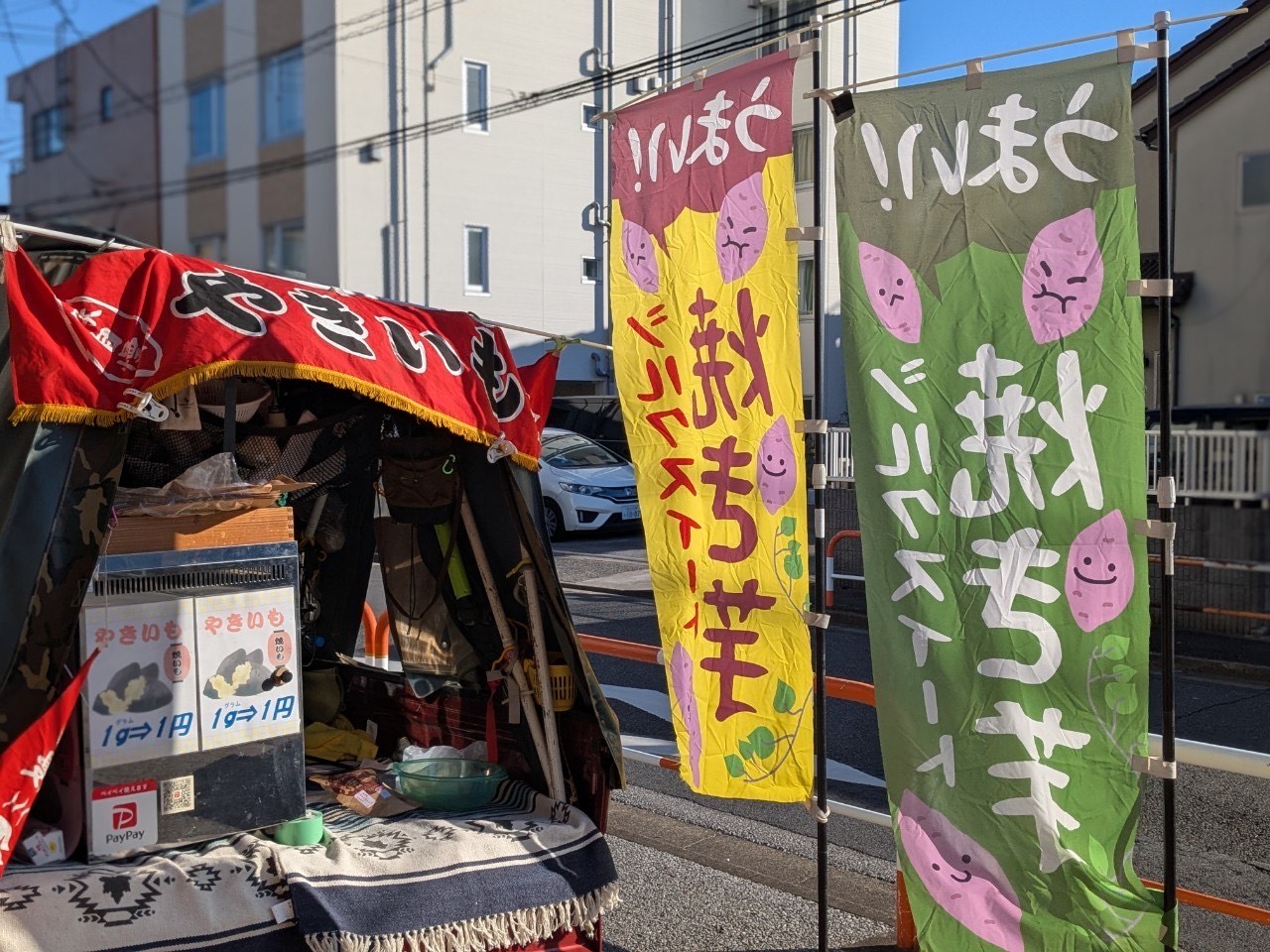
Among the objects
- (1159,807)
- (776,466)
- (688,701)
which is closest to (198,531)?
(688,701)

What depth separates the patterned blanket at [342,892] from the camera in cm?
340

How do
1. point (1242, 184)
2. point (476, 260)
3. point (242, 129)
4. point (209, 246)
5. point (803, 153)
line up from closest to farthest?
1. point (1242, 184)
2. point (803, 153)
3. point (476, 260)
4. point (242, 129)
5. point (209, 246)

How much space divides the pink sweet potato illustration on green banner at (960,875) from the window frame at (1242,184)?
1639cm

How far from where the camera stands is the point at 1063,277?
3.25m

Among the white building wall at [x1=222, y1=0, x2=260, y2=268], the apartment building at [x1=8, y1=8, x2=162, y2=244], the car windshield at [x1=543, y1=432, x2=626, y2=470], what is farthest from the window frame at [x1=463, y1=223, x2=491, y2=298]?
the apartment building at [x1=8, y1=8, x2=162, y2=244]

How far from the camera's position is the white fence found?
1010 cm

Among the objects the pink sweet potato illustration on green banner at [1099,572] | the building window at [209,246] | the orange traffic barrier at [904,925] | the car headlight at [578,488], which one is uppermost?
the building window at [209,246]

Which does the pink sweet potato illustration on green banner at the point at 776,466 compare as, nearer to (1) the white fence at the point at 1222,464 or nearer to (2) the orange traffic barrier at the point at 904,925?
(2) the orange traffic barrier at the point at 904,925

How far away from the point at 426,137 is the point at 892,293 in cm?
2113

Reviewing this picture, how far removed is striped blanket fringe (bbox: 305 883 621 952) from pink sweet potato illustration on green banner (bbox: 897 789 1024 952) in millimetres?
1154

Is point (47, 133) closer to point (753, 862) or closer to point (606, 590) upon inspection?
point (606, 590)

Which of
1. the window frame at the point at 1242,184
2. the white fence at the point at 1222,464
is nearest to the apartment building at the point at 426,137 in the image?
the window frame at the point at 1242,184

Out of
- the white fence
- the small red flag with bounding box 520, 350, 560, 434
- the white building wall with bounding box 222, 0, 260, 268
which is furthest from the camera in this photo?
the white building wall with bounding box 222, 0, 260, 268

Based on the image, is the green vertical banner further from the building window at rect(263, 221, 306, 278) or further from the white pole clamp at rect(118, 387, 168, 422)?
the building window at rect(263, 221, 306, 278)
